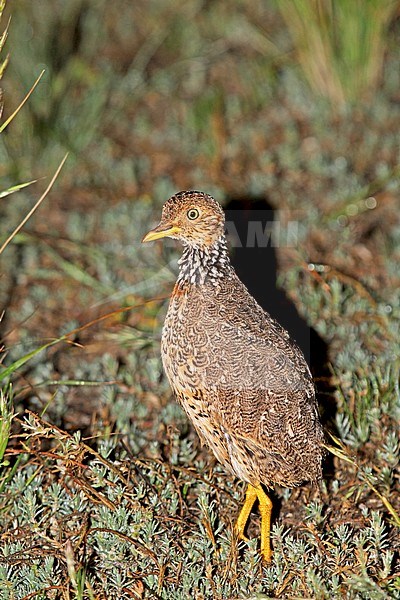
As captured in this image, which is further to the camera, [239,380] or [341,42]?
[341,42]

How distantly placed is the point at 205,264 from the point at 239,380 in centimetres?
66

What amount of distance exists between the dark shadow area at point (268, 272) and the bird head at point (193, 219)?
123 cm

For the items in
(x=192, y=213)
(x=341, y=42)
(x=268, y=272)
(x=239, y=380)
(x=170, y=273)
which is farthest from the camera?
(x=341, y=42)

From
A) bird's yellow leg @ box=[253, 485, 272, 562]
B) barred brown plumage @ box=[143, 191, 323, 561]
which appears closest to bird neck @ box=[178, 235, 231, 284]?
barred brown plumage @ box=[143, 191, 323, 561]

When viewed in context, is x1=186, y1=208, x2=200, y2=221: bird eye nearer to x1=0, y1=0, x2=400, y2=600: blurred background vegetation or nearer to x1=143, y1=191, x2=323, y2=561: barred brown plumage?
x1=143, y1=191, x2=323, y2=561: barred brown plumage

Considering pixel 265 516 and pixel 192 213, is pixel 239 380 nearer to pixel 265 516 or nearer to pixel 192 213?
pixel 265 516

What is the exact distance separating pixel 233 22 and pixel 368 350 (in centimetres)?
467

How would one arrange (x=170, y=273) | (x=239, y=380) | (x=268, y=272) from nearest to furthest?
(x=239, y=380) < (x=170, y=273) < (x=268, y=272)

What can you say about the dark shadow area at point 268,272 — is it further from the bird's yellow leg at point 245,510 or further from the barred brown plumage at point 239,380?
the barred brown plumage at point 239,380

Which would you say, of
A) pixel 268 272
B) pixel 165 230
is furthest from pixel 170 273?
pixel 165 230

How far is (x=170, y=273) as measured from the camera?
6047mm

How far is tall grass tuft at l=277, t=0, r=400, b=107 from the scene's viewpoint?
7184 mm

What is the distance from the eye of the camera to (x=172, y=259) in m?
6.37

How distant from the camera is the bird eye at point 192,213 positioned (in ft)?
14.2
